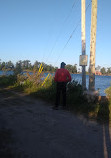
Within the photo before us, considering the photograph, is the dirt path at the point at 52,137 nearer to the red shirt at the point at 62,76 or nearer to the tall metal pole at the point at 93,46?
the red shirt at the point at 62,76

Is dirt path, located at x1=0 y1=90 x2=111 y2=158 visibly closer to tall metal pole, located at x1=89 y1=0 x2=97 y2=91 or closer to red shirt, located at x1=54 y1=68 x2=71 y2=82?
red shirt, located at x1=54 y1=68 x2=71 y2=82

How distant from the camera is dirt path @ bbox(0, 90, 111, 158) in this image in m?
2.61

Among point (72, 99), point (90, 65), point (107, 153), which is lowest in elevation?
point (107, 153)

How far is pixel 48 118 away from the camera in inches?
178

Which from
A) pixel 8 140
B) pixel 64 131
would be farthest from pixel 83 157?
pixel 8 140

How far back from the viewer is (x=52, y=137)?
321 centimetres

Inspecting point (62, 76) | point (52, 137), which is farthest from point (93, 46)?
point (52, 137)

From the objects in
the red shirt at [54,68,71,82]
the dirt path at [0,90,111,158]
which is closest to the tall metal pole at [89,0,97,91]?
the red shirt at [54,68,71,82]

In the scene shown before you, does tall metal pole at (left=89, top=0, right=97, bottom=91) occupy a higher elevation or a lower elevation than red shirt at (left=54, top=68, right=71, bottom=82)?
higher

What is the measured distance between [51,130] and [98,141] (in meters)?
1.13

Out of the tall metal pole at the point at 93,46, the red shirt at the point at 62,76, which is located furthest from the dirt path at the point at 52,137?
the tall metal pole at the point at 93,46

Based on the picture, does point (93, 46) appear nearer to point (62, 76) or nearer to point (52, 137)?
point (62, 76)

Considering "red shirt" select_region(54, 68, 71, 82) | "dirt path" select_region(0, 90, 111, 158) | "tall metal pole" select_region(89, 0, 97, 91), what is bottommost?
"dirt path" select_region(0, 90, 111, 158)

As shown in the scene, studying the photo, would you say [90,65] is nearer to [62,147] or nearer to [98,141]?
[98,141]
